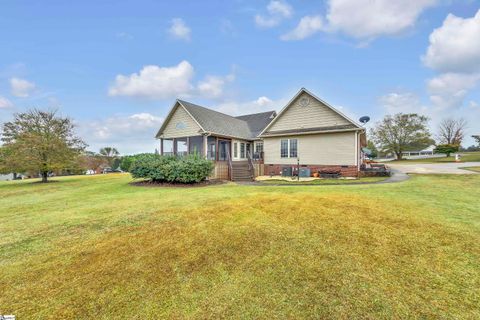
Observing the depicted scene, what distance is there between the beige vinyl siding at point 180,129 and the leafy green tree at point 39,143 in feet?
28.0

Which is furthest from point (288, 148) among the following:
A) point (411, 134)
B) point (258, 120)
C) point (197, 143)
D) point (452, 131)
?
point (452, 131)

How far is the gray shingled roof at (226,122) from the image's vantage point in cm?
1783

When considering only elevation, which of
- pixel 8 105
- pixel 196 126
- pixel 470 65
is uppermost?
pixel 470 65

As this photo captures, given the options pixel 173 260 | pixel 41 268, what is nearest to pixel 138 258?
pixel 173 260

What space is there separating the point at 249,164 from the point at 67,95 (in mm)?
17362

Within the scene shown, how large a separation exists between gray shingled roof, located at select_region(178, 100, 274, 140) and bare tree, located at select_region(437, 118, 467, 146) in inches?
1986

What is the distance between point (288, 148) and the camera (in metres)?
17.6

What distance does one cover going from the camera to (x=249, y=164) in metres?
17.1

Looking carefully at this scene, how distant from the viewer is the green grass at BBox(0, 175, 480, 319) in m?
2.46

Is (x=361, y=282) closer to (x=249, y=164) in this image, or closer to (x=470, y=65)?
(x=249, y=164)

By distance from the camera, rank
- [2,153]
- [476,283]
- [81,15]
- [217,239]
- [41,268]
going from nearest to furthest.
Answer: [476,283] → [41,268] → [217,239] → [81,15] → [2,153]

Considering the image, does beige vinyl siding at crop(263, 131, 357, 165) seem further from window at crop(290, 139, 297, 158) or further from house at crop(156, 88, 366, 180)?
window at crop(290, 139, 297, 158)

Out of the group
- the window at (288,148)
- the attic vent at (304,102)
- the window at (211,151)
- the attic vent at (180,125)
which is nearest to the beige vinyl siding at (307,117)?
the attic vent at (304,102)

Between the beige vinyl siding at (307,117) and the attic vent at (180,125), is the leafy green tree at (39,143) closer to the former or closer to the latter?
the attic vent at (180,125)
